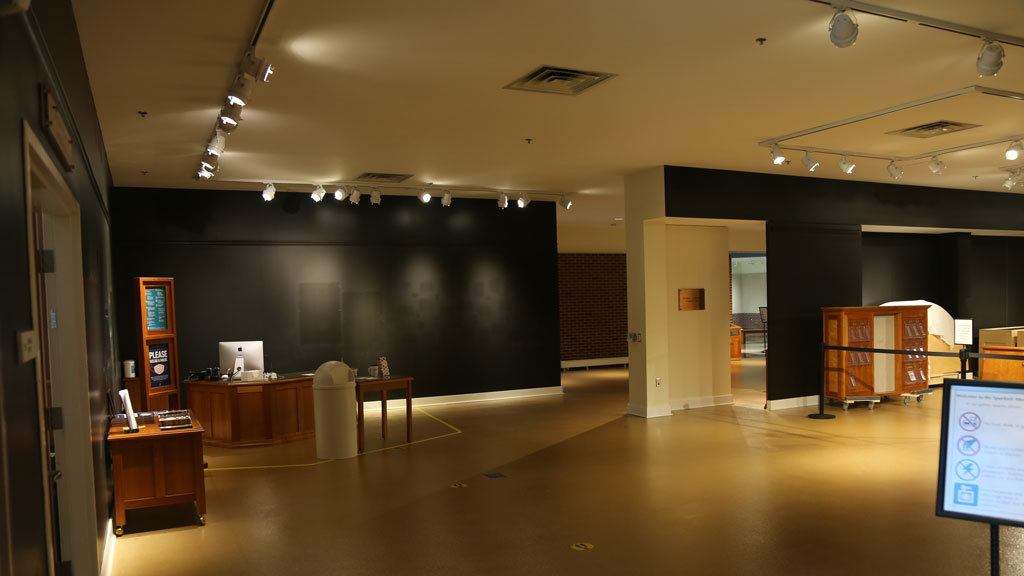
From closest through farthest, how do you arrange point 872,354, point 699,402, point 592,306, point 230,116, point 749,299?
1. point 230,116
2. point 872,354
3. point 699,402
4. point 592,306
5. point 749,299

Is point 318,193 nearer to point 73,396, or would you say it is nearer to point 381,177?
point 381,177

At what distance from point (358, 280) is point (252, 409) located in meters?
3.11

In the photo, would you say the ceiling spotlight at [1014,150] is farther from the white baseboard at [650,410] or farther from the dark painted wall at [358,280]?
the dark painted wall at [358,280]

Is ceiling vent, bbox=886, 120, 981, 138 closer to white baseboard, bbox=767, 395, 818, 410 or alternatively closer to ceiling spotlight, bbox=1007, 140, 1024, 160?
ceiling spotlight, bbox=1007, 140, 1024, 160

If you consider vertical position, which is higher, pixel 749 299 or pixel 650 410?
pixel 749 299

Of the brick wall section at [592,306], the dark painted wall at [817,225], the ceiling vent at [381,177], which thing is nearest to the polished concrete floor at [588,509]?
the dark painted wall at [817,225]

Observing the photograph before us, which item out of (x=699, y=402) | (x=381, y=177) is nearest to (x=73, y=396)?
(x=381, y=177)

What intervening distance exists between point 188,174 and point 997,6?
333 inches

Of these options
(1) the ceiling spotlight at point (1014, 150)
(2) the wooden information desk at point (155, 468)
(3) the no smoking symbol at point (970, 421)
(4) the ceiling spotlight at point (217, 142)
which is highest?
(4) the ceiling spotlight at point (217, 142)

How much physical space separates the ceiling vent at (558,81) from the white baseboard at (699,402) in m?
5.75

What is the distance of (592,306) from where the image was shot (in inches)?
662

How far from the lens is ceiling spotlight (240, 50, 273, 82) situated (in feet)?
14.9

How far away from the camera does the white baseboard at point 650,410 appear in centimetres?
970

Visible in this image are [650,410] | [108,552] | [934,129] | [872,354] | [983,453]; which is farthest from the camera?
[872,354]
